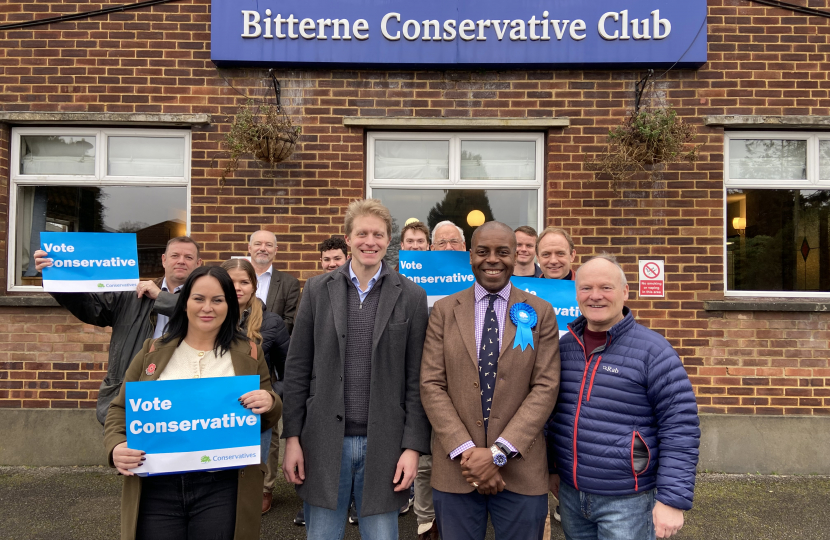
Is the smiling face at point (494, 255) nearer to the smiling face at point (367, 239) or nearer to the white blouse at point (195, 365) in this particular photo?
the smiling face at point (367, 239)

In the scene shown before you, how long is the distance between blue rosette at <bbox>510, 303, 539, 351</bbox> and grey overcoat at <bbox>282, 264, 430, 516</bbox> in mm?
446

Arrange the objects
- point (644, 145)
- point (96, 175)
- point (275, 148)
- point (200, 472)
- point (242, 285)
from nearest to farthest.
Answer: point (200, 472)
point (242, 285)
point (644, 145)
point (275, 148)
point (96, 175)

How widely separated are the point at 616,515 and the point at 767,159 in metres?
4.66

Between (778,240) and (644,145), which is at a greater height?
(644,145)

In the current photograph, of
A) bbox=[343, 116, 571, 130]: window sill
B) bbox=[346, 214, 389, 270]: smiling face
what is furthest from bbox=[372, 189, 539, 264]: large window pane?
bbox=[346, 214, 389, 270]: smiling face

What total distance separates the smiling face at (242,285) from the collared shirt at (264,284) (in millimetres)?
958

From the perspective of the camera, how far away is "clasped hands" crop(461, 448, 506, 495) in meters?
2.16

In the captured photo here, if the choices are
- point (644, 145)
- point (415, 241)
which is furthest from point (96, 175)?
point (644, 145)

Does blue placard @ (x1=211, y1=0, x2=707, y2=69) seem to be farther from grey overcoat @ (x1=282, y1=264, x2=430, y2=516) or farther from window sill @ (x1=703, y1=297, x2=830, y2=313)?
grey overcoat @ (x1=282, y1=264, x2=430, y2=516)

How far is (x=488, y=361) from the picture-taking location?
230 centimetres

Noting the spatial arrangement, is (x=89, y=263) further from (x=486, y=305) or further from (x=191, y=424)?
(x=486, y=305)

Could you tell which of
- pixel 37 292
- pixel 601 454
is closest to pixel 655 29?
pixel 601 454

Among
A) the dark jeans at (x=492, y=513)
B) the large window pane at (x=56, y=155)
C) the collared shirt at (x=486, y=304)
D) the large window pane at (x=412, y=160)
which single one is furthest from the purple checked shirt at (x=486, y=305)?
the large window pane at (x=56, y=155)

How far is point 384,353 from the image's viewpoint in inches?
92.6
